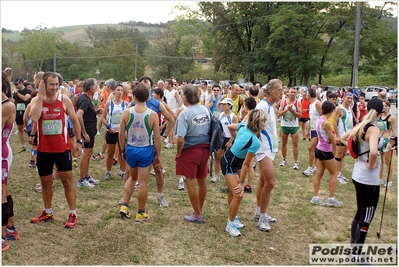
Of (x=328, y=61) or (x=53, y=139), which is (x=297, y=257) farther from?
(x=328, y=61)

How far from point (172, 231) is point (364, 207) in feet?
8.08

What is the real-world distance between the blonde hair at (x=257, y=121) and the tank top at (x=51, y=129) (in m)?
2.40

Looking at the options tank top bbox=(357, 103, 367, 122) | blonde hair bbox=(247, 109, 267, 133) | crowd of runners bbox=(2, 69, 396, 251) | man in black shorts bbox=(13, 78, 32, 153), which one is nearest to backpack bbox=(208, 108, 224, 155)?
crowd of runners bbox=(2, 69, 396, 251)

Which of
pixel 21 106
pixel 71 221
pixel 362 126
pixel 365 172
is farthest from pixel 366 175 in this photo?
pixel 21 106

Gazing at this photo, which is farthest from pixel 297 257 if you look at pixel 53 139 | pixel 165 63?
pixel 165 63

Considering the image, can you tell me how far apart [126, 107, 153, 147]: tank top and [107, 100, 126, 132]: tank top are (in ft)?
6.98

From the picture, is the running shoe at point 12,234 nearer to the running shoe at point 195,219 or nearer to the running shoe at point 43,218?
the running shoe at point 43,218

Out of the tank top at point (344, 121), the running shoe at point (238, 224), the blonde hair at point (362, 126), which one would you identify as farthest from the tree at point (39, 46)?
the blonde hair at point (362, 126)

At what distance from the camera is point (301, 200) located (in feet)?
23.3

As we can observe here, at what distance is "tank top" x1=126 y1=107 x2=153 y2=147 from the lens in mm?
5289

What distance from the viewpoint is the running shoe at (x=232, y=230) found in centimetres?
522

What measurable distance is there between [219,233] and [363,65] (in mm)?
37902

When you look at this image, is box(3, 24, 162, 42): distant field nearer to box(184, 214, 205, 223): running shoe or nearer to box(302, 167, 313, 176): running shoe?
box(302, 167, 313, 176): running shoe

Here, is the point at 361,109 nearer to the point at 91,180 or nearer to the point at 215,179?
the point at 215,179
